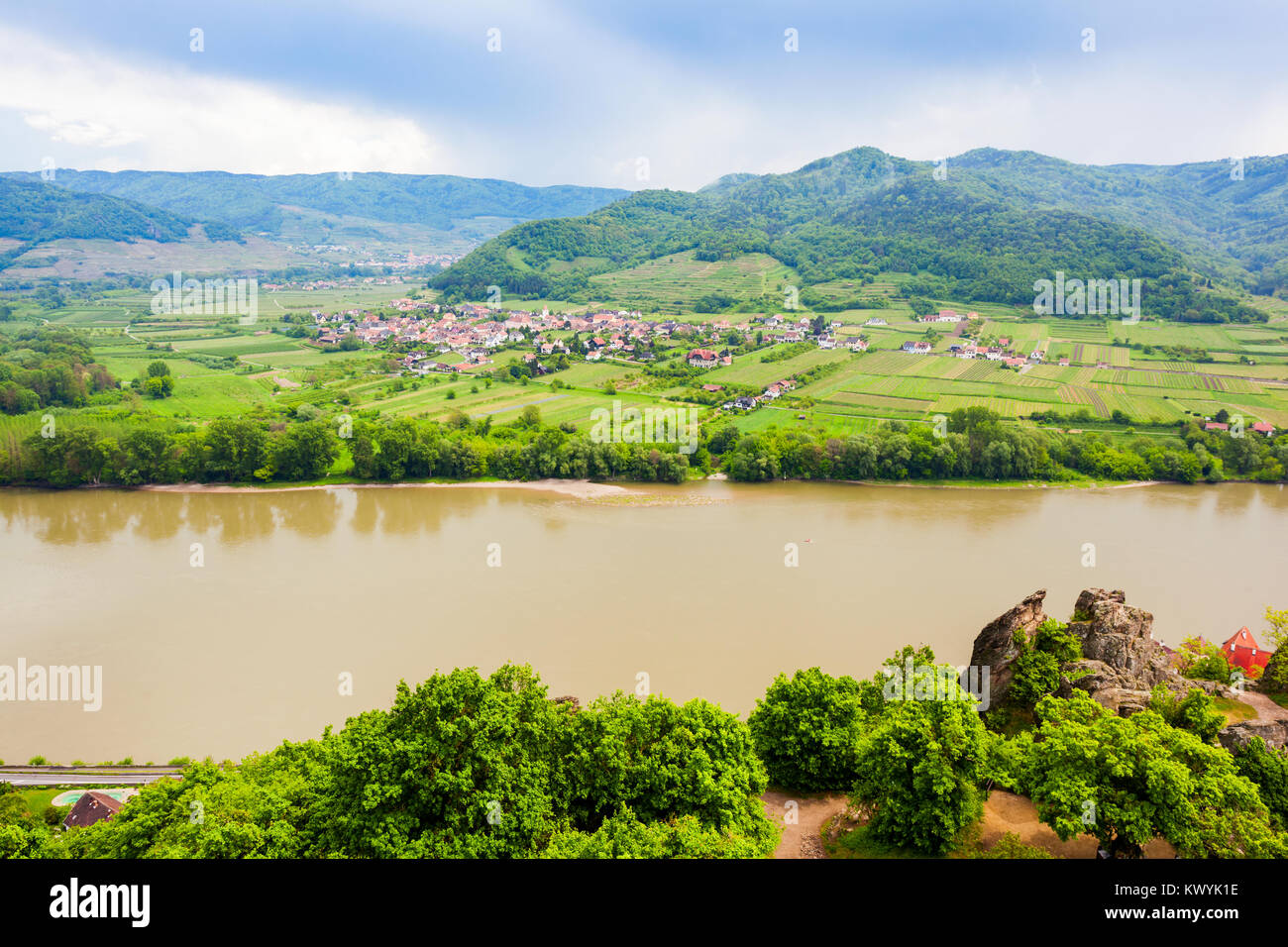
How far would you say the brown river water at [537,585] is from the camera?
1293 centimetres

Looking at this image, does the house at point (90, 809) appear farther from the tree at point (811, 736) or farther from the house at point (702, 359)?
the house at point (702, 359)

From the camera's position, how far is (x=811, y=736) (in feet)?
29.1

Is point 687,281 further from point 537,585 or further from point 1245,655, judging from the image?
point 1245,655

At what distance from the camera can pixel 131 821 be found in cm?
774

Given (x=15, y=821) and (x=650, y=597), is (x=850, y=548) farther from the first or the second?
(x=15, y=821)

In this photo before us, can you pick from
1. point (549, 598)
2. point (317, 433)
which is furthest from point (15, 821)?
point (317, 433)

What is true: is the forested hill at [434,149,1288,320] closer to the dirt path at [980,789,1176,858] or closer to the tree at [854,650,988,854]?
the dirt path at [980,789,1176,858]

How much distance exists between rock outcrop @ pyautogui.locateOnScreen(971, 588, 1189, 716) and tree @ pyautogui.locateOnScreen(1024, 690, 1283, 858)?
6.43ft

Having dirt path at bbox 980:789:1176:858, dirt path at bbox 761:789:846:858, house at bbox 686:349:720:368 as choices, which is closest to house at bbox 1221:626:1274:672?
dirt path at bbox 980:789:1176:858

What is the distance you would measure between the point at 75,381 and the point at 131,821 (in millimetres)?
34899

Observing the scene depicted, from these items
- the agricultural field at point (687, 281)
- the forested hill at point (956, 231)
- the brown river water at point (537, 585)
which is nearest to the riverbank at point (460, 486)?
the brown river water at point (537, 585)

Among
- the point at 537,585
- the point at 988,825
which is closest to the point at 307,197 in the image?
the point at 537,585

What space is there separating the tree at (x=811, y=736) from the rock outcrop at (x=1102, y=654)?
110 inches

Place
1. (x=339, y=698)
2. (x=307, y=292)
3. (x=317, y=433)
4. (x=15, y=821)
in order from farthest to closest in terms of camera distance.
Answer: (x=307, y=292)
(x=317, y=433)
(x=339, y=698)
(x=15, y=821)
